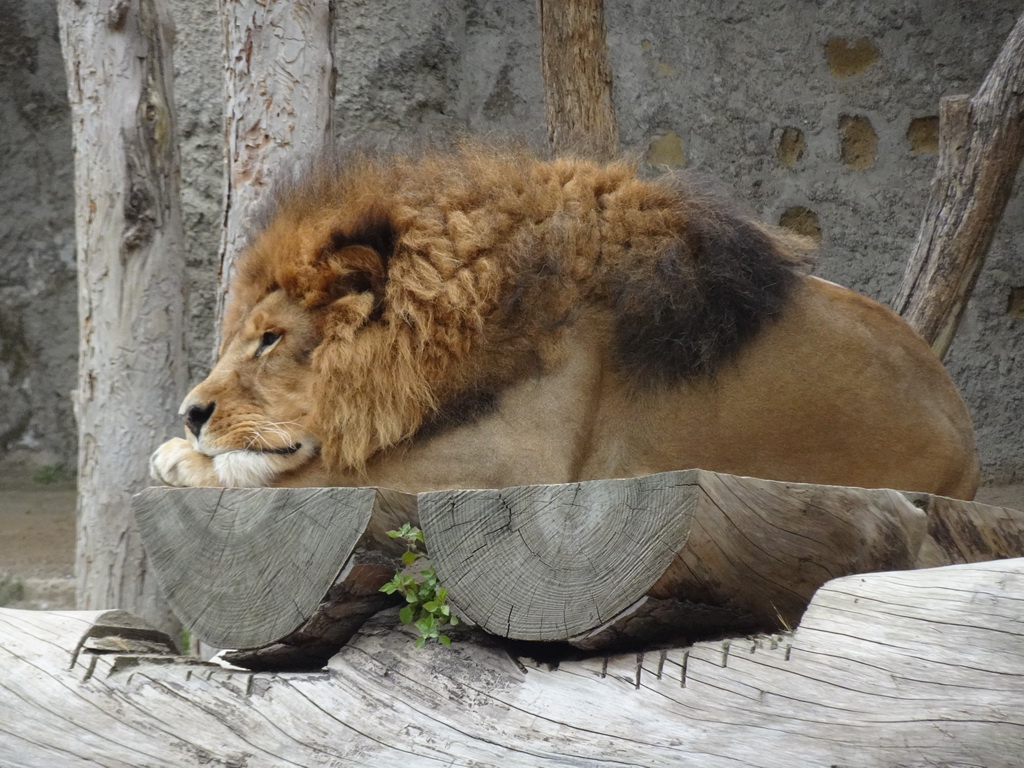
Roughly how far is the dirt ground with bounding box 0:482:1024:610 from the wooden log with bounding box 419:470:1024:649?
4111mm

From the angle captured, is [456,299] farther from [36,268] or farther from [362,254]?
[36,268]

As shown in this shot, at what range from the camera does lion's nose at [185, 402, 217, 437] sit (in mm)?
2471

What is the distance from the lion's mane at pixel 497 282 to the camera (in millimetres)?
2375

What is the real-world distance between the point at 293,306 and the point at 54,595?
11.1ft

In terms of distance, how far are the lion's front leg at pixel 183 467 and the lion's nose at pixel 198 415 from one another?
6 cm

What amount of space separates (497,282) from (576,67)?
1837mm

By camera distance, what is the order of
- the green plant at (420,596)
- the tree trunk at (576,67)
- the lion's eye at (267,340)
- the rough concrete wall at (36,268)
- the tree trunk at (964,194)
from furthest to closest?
the rough concrete wall at (36,268)
the tree trunk at (576,67)
the tree trunk at (964,194)
the lion's eye at (267,340)
the green plant at (420,596)

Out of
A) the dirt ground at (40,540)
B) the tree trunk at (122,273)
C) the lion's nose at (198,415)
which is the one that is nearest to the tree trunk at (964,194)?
the dirt ground at (40,540)

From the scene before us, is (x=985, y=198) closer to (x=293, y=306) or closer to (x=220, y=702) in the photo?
(x=293, y=306)

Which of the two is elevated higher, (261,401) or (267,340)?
(267,340)

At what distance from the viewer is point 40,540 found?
595cm

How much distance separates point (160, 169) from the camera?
3.96m

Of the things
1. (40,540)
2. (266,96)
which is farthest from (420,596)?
(40,540)

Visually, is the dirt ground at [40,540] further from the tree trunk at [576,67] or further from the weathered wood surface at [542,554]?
the weathered wood surface at [542,554]
